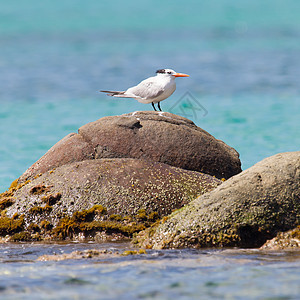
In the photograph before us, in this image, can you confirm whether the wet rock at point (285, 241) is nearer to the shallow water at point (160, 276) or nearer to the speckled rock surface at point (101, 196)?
the shallow water at point (160, 276)

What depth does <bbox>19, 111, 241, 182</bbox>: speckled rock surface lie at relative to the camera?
9758mm

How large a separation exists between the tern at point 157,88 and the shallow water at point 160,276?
489cm

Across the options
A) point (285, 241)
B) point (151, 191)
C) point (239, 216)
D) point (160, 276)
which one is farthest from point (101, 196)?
point (160, 276)

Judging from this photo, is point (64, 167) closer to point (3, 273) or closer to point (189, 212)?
point (189, 212)

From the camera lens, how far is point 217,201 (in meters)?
7.17

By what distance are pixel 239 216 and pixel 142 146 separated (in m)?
3.21

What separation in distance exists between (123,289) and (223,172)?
18.7ft

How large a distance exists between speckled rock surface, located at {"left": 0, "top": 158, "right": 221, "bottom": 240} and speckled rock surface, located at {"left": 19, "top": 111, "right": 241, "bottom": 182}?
582 millimetres

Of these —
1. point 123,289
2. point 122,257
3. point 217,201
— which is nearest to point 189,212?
point 217,201

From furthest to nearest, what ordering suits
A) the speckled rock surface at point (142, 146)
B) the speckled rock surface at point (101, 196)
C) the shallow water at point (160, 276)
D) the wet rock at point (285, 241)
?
1. the speckled rock surface at point (142, 146)
2. the speckled rock surface at point (101, 196)
3. the wet rock at point (285, 241)
4. the shallow water at point (160, 276)

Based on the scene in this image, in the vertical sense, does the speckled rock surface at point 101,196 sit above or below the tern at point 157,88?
below

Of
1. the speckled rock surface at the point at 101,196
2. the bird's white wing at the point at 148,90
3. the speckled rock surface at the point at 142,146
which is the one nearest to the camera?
the speckled rock surface at the point at 101,196

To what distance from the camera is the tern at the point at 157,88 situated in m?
11.0

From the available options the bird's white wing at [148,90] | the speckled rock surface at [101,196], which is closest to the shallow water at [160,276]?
the speckled rock surface at [101,196]
